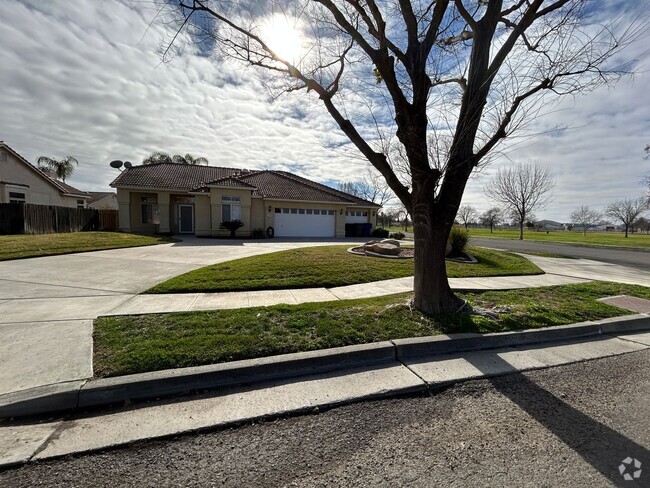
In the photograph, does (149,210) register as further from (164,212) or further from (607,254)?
(607,254)

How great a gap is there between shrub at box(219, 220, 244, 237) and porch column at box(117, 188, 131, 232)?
22.1 feet

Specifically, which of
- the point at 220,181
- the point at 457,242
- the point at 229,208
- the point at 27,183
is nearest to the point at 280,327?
the point at 457,242

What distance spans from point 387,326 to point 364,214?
23.9 metres

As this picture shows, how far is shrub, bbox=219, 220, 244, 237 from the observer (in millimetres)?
20578

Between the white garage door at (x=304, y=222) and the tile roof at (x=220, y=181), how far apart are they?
1100 mm

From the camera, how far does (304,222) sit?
966 inches

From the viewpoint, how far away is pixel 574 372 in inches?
149

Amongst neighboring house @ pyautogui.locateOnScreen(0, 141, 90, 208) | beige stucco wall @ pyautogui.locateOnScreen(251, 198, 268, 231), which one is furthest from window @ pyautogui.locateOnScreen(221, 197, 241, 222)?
neighboring house @ pyautogui.locateOnScreen(0, 141, 90, 208)

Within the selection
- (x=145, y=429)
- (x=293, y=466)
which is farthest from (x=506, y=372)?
(x=145, y=429)

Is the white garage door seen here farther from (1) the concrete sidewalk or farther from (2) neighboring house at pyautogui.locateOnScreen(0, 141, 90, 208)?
(2) neighboring house at pyautogui.locateOnScreen(0, 141, 90, 208)

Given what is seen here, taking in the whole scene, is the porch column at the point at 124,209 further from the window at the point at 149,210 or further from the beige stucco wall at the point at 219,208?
the beige stucco wall at the point at 219,208

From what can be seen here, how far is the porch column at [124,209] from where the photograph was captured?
2116 cm

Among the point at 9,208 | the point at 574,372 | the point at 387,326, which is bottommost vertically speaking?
the point at 574,372

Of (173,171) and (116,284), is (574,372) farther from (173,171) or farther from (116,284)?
(173,171)
